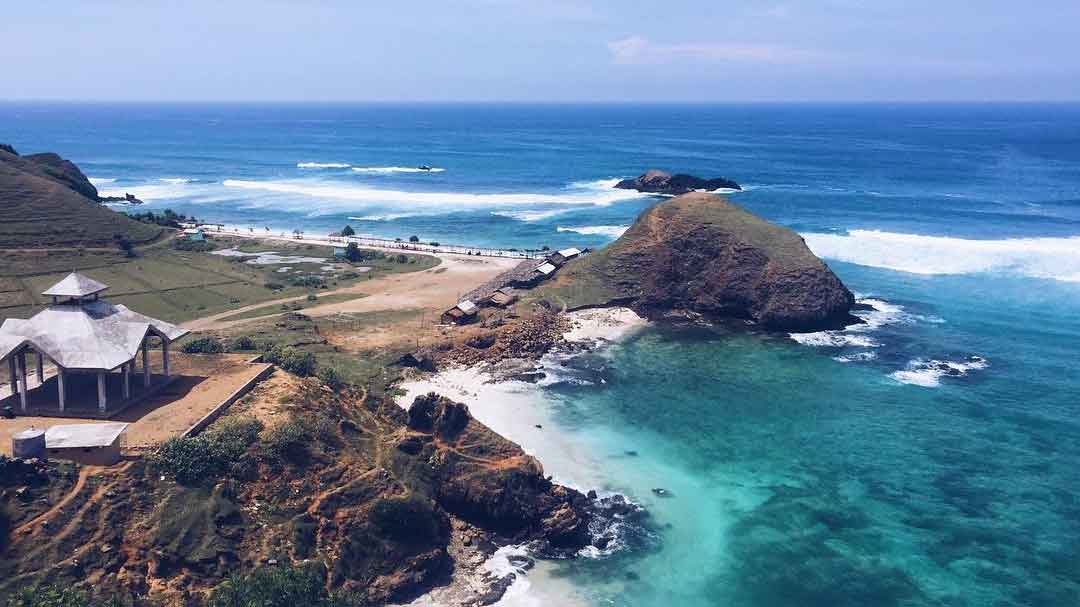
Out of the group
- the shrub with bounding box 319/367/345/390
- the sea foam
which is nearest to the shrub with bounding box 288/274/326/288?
the shrub with bounding box 319/367/345/390

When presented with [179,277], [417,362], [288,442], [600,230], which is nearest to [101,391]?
[288,442]

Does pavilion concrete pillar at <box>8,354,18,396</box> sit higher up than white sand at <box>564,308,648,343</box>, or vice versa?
pavilion concrete pillar at <box>8,354,18,396</box>

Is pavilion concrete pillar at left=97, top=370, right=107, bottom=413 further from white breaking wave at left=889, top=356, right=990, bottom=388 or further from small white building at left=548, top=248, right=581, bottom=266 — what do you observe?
white breaking wave at left=889, top=356, right=990, bottom=388

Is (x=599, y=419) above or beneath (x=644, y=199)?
beneath

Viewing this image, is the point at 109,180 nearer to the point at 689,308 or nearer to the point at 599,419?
the point at 689,308

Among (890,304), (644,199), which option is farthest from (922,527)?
(644,199)

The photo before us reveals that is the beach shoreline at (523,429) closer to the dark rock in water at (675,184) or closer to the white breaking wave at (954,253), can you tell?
the white breaking wave at (954,253)

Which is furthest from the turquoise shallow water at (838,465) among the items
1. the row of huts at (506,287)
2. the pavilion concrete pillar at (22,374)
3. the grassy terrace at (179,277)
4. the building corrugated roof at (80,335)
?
the grassy terrace at (179,277)
